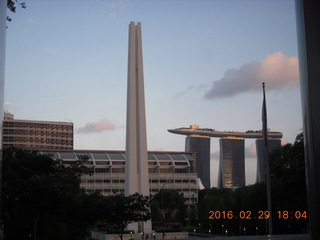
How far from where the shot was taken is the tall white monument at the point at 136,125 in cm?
6041

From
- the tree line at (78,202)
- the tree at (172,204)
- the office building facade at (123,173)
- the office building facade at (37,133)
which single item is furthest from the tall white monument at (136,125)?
the office building facade at (37,133)

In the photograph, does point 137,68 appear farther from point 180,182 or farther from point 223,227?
point 180,182

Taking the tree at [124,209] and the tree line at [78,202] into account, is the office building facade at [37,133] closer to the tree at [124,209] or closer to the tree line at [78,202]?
the tree line at [78,202]

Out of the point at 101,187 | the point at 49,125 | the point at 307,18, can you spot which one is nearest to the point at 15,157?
the point at 307,18

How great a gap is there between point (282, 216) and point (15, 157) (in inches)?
1088

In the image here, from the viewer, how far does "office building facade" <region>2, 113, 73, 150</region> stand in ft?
547

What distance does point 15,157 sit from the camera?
36.7m

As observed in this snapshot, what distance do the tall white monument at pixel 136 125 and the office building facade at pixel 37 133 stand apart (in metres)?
108

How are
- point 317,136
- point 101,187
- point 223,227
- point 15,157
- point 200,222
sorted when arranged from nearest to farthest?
point 317,136, point 15,157, point 223,227, point 200,222, point 101,187

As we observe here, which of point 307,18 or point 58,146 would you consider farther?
point 58,146

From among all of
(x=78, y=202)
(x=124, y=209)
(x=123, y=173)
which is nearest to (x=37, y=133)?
(x=123, y=173)

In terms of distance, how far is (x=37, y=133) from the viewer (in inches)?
6909

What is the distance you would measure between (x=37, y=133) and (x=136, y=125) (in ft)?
395

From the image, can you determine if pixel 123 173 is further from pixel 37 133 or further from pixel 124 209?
pixel 37 133
